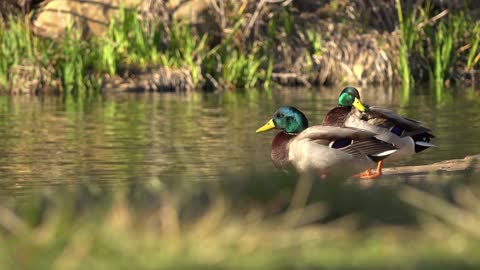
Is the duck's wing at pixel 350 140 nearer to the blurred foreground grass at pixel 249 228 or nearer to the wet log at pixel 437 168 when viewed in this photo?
the wet log at pixel 437 168

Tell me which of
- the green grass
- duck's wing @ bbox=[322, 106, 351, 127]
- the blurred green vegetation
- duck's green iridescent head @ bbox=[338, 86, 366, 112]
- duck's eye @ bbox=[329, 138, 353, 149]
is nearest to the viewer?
duck's eye @ bbox=[329, 138, 353, 149]

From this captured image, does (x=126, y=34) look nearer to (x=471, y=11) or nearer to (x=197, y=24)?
(x=197, y=24)

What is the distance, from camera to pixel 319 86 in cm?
2555

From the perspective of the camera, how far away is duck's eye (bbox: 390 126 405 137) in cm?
1091

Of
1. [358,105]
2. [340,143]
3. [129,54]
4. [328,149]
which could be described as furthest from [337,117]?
[129,54]

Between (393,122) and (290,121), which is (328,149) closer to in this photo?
(290,121)

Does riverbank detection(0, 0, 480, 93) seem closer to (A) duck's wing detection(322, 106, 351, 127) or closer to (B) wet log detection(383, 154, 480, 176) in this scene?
(A) duck's wing detection(322, 106, 351, 127)

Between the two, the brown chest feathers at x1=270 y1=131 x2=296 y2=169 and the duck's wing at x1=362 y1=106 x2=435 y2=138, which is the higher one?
the duck's wing at x1=362 y1=106 x2=435 y2=138

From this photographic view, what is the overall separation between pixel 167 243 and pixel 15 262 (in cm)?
61

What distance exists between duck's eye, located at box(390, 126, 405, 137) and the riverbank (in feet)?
42.6

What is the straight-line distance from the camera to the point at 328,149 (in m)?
9.63

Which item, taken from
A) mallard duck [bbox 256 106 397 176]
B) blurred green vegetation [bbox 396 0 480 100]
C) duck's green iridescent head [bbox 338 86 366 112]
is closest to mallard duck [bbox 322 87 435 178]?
duck's green iridescent head [bbox 338 86 366 112]

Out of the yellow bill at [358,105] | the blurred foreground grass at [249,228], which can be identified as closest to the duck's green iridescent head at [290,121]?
the yellow bill at [358,105]

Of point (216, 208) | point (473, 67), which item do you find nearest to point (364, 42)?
point (473, 67)
